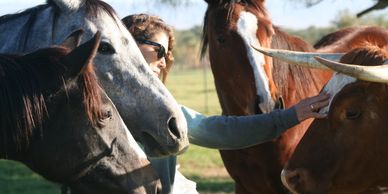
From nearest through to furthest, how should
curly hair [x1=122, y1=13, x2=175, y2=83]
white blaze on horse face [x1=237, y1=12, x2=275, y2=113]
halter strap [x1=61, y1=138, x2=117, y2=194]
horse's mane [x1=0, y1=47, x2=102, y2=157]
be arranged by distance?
horse's mane [x1=0, y1=47, x2=102, y2=157]
halter strap [x1=61, y1=138, x2=117, y2=194]
curly hair [x1=122, y1=13, x2=175, y2=83]
white blaze on horse face [x1=237, y1=12, x2=275, y2=113]

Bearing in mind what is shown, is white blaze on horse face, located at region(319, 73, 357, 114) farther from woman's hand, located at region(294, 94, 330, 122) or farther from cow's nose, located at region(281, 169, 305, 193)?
cow's nose, located at region(281, 169, 305, 193)

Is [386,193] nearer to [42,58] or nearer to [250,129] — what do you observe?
[250,129]

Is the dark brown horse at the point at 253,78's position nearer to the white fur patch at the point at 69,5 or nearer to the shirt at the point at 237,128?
the shirt at the point at 237,128

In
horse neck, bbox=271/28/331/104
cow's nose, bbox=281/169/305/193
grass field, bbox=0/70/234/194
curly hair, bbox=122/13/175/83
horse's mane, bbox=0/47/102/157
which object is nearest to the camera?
horse's mane, bbox=0/47/102/157

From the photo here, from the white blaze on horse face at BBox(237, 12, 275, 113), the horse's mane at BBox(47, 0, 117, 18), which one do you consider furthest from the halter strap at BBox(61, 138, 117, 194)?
the white blaze on horse face at BBox(237, 12, 275, 113)

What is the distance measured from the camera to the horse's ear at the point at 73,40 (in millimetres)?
3596

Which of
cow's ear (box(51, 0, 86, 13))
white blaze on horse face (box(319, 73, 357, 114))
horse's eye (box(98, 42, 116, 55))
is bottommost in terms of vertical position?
white blaze on horse face (box(319, 73, 357, 114))

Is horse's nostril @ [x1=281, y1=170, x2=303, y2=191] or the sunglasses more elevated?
the sunglasses

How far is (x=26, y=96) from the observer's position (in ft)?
10.6

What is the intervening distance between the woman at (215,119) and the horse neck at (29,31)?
0.62 m

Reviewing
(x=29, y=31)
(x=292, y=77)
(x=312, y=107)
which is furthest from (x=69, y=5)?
(x=292, y=77)

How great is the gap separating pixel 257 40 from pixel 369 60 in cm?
129

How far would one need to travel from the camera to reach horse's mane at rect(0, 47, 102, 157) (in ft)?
Answer: 10.5

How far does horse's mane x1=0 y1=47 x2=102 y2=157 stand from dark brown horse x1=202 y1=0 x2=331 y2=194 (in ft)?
6.87
